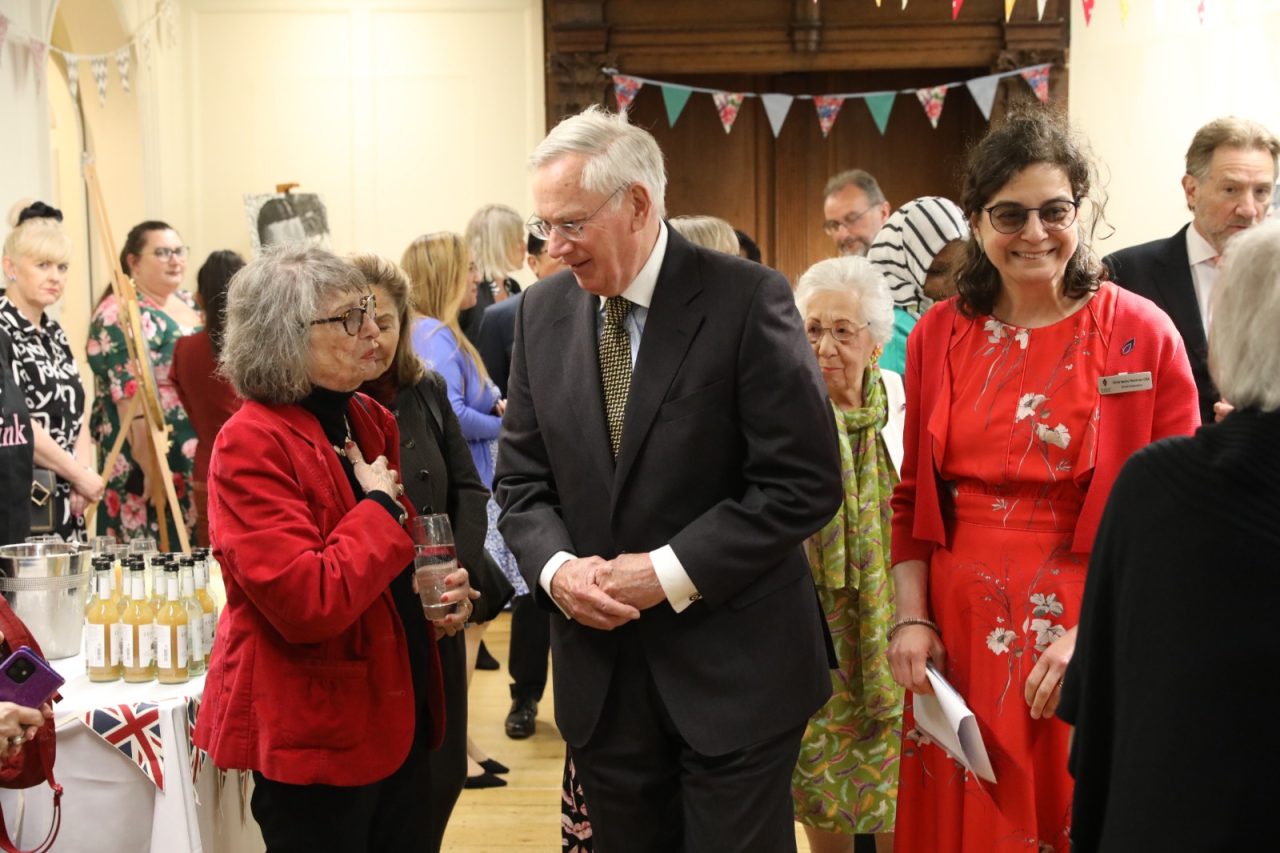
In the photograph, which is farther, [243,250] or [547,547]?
[243,250]

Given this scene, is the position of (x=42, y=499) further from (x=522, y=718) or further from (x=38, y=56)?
(x=38, y=56)

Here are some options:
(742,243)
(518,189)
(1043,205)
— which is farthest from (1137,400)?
(518,189)

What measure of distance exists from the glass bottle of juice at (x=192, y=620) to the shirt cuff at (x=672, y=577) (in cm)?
104

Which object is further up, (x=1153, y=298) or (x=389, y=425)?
(x=1153, y=298)

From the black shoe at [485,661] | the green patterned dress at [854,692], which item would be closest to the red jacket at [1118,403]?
the green patterned dress at [854,692]

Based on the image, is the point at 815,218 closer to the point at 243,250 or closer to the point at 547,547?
the point at 243,250

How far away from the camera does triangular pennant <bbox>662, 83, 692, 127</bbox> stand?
318 inches

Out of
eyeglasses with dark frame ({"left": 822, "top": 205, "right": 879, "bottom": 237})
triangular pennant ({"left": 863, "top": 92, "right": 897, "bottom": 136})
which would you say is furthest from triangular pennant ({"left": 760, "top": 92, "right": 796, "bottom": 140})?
eyeglasses with dark frame ({"left": 822, "top": 205, "right": 879, "bottom": 237})

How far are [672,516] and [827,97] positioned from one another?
670 centimetres

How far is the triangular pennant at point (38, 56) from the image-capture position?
19.9 feet

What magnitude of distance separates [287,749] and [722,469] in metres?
0.84

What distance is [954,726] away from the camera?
Answer: 6.81ft

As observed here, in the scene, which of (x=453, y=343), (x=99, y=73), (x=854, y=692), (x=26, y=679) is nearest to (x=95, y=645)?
(x=26, y=679)

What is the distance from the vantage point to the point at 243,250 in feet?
27.0
